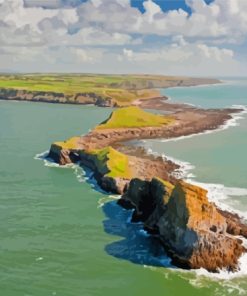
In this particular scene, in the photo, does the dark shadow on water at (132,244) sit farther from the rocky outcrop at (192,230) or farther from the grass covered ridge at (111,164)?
the grass covered ridge at (111,164)

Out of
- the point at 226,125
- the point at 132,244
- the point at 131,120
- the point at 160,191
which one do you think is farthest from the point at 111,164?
the point at 226,125

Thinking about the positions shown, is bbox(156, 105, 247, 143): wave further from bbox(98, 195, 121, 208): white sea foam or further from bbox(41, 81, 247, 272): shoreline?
bbox(98, 195, 121, 208): white sea foam

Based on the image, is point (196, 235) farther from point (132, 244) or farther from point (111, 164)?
point (111, 164)

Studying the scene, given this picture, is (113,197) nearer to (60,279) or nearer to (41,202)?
(41,202)

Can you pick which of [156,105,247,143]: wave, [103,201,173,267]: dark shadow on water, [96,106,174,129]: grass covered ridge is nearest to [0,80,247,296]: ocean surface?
[103,201,173,267]: dark shadow on water

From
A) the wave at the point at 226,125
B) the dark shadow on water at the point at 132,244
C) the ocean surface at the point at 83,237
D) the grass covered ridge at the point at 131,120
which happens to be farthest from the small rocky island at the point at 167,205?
the grass covered ridge at the point at 131,120
